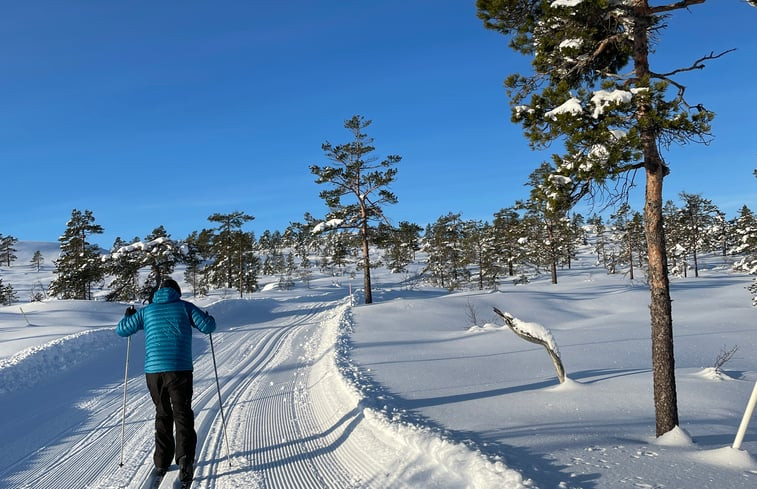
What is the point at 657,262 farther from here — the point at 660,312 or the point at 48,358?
the point at 48,358

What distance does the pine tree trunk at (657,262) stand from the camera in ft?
20.0

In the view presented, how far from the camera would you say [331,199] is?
25.5 m

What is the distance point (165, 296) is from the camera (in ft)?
17.2

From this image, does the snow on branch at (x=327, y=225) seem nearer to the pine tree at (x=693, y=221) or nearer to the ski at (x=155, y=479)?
the ski at (x=155, y=479)

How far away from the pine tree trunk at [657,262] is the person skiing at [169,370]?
5.88m

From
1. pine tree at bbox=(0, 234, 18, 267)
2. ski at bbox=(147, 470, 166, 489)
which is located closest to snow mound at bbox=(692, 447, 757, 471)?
ski at bbox=(147, 470, 166, 489)

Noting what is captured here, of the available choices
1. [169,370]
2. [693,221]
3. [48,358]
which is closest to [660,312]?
[169,370]

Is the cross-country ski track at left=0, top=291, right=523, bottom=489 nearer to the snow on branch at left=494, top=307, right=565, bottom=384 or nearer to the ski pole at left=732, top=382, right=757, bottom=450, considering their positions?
the ski pole at left=732, top=382, right=757, bottom=450

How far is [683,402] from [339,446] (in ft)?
20.9

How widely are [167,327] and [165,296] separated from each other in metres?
0.36

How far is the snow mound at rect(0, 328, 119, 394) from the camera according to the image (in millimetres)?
9281

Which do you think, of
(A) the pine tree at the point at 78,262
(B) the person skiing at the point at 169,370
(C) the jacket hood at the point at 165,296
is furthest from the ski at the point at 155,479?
(A) the pine tree at the point at 78,262

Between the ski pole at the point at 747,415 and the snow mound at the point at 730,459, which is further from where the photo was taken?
the snow mound at the point at 730,459

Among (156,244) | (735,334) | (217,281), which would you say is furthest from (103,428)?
(217,281)
